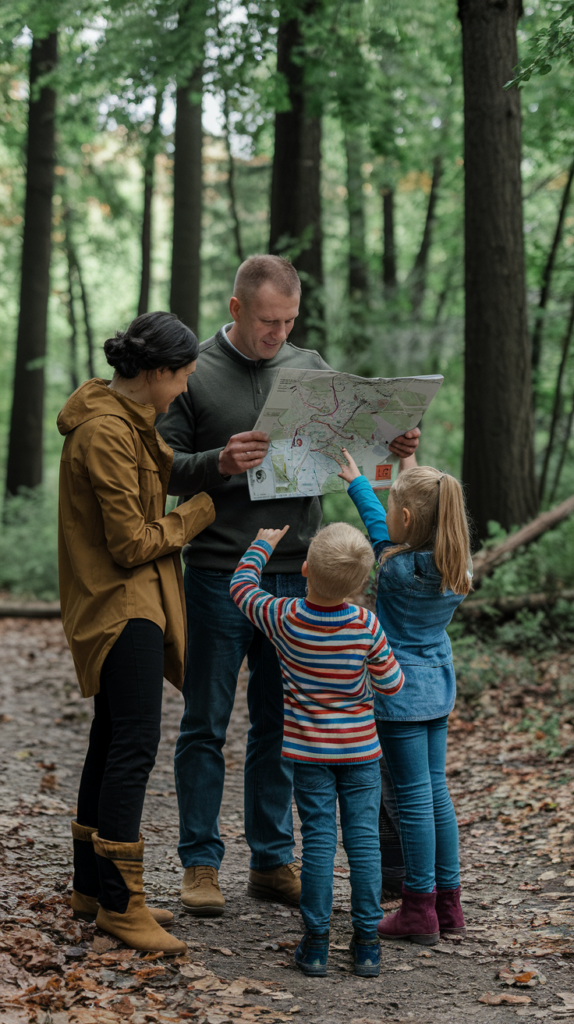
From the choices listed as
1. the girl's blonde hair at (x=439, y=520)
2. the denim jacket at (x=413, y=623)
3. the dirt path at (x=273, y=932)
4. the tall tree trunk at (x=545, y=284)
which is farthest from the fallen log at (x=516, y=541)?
the girl's blonde hair at (x=439, y=520)

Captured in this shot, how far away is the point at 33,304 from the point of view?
16938mm

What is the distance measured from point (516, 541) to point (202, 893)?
5.41 meters

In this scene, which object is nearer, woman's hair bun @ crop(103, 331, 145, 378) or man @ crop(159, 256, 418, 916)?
woman's hair bun @ crop(103, 331, 145, 378)

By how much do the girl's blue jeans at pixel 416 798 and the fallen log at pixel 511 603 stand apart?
4.56m

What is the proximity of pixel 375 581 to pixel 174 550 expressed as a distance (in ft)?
3.04

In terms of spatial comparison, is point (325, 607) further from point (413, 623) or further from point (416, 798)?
point (416, 798)

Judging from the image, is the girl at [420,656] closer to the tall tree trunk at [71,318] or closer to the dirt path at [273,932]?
the dirt path at [273,932]

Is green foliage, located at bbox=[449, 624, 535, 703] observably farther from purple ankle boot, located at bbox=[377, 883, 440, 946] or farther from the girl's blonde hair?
the girl's blonde hair

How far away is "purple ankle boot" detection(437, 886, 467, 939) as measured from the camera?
Result: 3.76 m

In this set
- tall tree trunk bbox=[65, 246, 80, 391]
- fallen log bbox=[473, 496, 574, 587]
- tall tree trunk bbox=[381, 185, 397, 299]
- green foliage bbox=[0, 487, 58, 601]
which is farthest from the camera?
tall tree trunk bbox=[65, 246, 80, 391]

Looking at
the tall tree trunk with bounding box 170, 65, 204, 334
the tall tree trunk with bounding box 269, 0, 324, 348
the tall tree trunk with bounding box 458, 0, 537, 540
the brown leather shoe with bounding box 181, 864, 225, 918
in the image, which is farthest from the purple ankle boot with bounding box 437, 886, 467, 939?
the tall tree trunk with bounding box 170, 65, 204, 334

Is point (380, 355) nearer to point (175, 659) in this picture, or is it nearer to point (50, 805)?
point (50, 805)

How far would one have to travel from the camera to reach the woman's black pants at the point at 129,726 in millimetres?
3279

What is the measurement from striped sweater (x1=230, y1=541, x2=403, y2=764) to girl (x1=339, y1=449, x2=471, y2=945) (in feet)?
0.80
